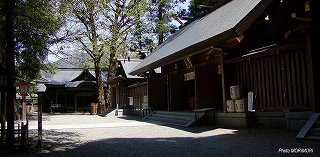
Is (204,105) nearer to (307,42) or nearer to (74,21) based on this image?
(307,42)

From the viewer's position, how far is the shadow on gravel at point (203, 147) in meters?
6.09

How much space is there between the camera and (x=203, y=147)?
695 centimetres

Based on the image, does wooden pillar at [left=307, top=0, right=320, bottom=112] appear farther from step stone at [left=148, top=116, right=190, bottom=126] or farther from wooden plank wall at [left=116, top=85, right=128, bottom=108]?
wooden plank wall at [left=116, top=85, right=128, bottom=108]

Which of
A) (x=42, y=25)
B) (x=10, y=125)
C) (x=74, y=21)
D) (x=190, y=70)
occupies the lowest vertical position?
(x=10, y=125)

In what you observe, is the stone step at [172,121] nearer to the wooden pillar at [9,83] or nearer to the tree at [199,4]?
the wooden pillar at [9,83]

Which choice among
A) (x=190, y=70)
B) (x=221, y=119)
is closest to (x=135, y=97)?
(x=190, y=70)

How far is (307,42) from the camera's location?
26.4 ft

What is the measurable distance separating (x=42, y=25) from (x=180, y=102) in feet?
27.2

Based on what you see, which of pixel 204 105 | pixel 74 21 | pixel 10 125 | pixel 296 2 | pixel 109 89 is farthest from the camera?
pixel 109 89

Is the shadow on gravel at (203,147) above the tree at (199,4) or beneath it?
beneath

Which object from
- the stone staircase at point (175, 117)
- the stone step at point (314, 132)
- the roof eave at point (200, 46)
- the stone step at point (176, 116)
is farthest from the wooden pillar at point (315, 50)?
the stone step at point (176, 116)

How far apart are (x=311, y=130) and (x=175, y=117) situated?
7464 millimetres

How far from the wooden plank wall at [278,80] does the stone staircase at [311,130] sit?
46.5 inches

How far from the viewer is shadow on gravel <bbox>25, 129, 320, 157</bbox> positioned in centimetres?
609
